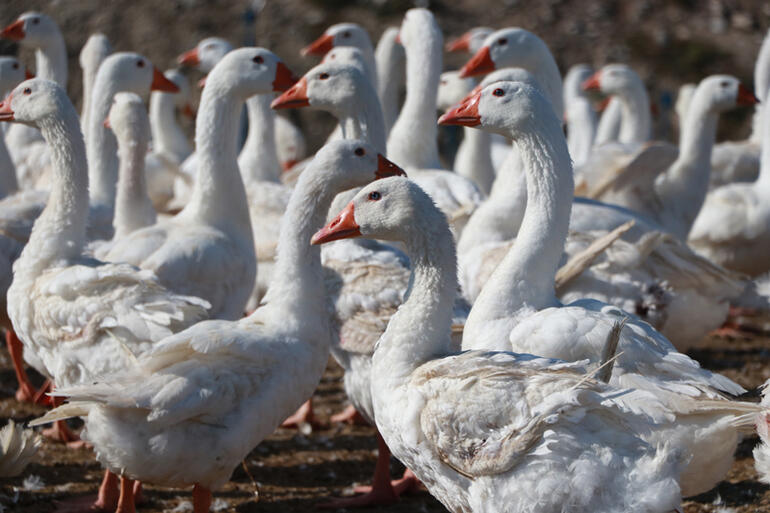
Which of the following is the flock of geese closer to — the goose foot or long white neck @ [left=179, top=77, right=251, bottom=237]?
long white neck @ [left=179, top=77, right=251, bottom=237]

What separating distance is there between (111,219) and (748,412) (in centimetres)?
515

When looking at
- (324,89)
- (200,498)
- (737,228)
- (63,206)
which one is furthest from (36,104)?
(737,228)

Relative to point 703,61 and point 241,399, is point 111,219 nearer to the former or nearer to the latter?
point 241,399

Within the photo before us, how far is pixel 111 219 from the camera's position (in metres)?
7.45

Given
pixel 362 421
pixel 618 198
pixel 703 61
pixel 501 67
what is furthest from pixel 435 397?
pixel 703 61

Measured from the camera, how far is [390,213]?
13.6ft

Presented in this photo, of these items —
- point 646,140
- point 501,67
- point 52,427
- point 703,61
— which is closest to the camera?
point 52,427

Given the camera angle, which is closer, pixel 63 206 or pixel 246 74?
pixel 63 206

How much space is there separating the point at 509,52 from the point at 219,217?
2.53m

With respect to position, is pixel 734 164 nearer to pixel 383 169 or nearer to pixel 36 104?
pixel 383 169

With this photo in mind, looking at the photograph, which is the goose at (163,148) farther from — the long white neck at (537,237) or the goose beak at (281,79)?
the long white neck at (537,237)

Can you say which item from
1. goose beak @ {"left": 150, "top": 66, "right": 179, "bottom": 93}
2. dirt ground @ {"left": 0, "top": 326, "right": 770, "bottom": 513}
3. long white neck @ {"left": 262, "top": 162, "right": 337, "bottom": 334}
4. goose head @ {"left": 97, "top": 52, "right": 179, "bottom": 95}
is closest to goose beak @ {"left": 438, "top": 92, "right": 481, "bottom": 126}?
long white neck @ {"left": 262, "top": 162, "right": 337, "bottom": 334}

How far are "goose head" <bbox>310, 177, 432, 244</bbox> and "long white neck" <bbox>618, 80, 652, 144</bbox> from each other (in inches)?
295

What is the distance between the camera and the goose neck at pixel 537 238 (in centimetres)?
478
